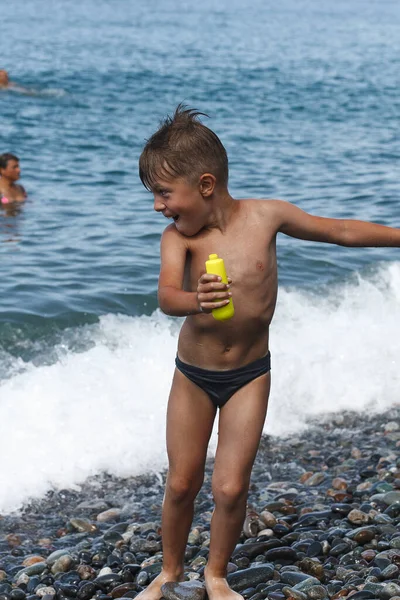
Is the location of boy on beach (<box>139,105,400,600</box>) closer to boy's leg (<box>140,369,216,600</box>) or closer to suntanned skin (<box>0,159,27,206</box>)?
boy's leg (<box>140,369,216,600</box>)

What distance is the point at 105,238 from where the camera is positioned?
461 inches

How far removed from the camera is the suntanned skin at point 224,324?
3881mm

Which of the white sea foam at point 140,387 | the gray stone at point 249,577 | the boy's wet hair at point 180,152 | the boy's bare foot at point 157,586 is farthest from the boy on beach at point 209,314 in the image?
the white sea foam at point 140,387

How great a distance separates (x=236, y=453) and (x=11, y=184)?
415 inches

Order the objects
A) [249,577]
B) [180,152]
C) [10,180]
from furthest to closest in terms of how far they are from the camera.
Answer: [10,180], [249,577], [180,152]

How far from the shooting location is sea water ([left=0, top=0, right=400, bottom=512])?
7.18 metres

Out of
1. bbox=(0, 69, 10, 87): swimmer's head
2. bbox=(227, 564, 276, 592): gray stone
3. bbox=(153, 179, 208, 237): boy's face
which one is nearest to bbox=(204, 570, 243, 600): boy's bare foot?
bbox=(227, 564, 276, 592): gray stone

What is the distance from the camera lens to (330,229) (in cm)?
406

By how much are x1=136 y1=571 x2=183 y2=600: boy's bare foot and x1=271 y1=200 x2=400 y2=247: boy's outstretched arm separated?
160cm

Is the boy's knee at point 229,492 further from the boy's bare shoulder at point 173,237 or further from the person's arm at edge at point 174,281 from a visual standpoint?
the boy's bare shoulder at point 173,237


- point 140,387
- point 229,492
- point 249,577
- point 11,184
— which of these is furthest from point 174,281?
point 11,184

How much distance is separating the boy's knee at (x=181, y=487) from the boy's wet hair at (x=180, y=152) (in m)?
1.22

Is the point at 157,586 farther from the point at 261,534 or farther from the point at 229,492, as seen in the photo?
the point at 261,534

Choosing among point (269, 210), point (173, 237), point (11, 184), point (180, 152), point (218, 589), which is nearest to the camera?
point (180, 152)
